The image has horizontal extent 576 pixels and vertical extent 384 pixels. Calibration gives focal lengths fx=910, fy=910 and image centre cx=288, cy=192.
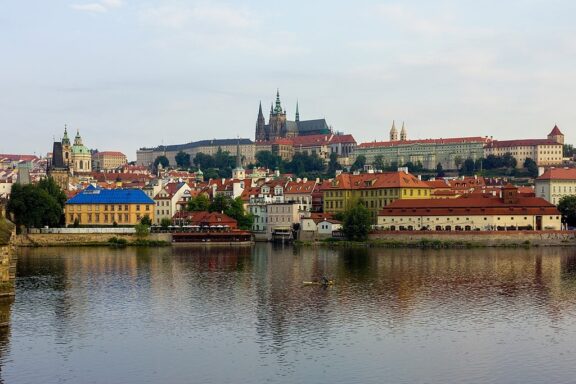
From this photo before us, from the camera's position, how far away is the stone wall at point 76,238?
8512 centimetres

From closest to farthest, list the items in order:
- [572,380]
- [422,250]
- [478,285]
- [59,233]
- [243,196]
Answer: [572,380] < [478,285] < [422,250] < [59,233] < [243,196]

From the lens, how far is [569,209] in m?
88.2

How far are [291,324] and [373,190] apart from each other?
62842mm

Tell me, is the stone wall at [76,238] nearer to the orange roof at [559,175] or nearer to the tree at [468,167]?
the orange roof at [559,175]

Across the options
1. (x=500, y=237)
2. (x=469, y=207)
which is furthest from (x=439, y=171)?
(x=500, y=237)

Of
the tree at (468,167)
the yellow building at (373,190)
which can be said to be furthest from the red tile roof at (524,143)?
the yellow building at (373,190)

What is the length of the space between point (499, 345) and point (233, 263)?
33881 millimetres

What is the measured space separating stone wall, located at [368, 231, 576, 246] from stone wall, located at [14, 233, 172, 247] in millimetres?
23230

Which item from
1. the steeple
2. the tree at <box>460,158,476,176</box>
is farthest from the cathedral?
the tree at <box>460,158,476,176</box>

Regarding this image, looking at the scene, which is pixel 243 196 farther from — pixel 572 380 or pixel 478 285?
pixel 572 380

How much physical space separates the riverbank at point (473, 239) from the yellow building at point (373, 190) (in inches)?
493

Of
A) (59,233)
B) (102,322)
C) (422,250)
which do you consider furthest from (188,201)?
(102,322)

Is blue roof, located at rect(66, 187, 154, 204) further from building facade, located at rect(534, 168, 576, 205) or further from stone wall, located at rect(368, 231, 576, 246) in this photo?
building facade, located at rect(534, 168, 576, 205)

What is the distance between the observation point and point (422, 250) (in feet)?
255
